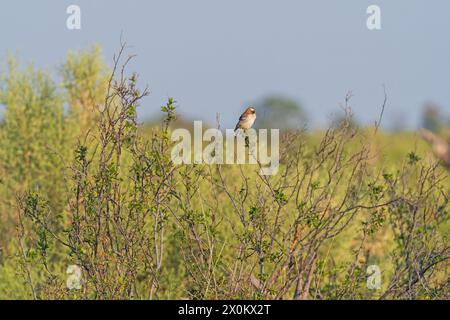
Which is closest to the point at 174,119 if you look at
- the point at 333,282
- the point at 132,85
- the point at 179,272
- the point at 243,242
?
the point at 132,85

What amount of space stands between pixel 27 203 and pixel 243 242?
2.72 meters

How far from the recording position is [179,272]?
28.2 metres

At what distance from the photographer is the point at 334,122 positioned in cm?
1444

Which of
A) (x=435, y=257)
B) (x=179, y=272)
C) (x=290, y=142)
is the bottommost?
(x=179, y=272)

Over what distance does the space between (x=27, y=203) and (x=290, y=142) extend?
130 inches

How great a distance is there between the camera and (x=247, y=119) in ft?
53.4

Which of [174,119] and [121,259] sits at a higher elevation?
[174,119]

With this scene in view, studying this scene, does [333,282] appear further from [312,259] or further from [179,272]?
[179,272]

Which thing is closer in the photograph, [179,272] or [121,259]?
[121,259]

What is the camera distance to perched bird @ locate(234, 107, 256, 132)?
16.1 metres

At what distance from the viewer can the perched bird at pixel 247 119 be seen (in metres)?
16.1
